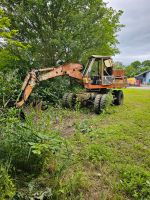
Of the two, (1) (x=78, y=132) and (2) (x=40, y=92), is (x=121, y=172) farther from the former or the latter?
(2) (x=40, y=92)

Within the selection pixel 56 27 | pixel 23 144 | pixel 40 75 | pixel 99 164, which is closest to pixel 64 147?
pixel 99 164

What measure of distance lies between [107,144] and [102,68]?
16.8 feet

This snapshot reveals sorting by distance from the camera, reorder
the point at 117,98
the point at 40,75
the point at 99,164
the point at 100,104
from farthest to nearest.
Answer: the point at 117,98 < the point at 100,104 < the point at 40,75 < the point at 99,164

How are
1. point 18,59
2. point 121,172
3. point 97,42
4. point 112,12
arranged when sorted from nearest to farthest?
point 121,172 → point 18,59 → point 97,42 → point 112,12

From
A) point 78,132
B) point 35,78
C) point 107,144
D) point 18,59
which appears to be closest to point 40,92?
point 18,59

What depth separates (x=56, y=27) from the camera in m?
10.8

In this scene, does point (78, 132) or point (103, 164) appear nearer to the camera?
point (103, 164)

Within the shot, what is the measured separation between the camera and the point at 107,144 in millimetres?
4586

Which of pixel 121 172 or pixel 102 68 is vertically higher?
pixel 102 68

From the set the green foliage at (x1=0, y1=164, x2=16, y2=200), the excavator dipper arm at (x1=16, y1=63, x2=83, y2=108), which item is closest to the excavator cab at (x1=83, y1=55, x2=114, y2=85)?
the excavator dipper arm at (x1=16, y1=63, x2=83, y2=108)

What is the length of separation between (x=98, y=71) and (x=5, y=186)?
754cm

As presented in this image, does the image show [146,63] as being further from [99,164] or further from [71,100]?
[99,164]

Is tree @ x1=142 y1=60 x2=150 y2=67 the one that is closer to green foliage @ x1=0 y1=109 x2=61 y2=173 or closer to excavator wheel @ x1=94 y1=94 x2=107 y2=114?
excavator wheel @ x1=94 y1=94 x2=107 y2=114

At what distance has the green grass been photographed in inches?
114
